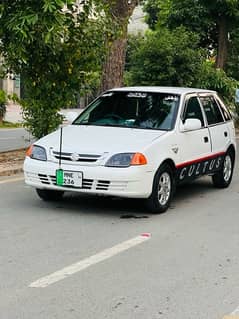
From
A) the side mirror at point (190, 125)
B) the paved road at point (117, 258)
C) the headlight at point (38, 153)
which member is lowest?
the paved road at point (117, 258)

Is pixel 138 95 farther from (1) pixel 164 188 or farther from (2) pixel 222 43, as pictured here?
(2) pixel 222 43

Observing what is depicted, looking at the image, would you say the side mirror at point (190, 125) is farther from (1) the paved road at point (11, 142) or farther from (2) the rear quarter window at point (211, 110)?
(1) the paved road at point (11, 142)

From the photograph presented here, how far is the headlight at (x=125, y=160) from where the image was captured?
783 cm

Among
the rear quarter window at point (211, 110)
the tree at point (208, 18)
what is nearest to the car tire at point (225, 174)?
the rear quarter window at point (211, 110)

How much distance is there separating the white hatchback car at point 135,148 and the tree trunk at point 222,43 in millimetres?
13328

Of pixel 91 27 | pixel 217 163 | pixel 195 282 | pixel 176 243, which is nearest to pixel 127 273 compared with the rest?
pixel 195 282

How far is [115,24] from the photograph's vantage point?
12.2 m

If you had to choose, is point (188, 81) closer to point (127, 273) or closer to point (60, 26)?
point (60, 26)

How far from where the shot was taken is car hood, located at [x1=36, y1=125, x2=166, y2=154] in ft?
26.1

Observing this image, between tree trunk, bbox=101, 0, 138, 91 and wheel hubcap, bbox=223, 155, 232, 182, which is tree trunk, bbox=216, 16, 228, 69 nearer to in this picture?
tree trunk, bbox=101, 0, 138, 91

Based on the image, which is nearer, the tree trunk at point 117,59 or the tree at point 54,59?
the tree at point 54,59

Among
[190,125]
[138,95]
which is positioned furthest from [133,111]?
[190,125]

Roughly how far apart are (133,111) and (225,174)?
2309mm

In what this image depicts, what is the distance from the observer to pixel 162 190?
328 inches
